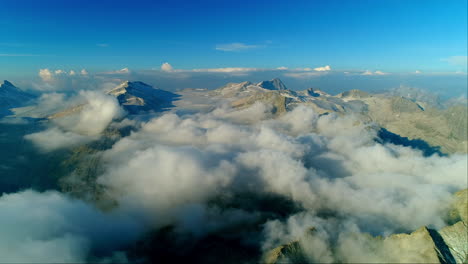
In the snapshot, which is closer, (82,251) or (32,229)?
(32,229)

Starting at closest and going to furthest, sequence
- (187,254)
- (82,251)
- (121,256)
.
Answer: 1. (82,251)
2. (121,256)
3. (187,254)

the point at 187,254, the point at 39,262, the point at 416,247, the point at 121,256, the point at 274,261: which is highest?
the point at 39,262

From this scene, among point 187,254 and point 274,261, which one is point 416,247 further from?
point 187,254

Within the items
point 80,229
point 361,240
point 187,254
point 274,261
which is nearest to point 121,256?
point 80,229

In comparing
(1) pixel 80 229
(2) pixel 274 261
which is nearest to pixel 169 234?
(1) pixel 80 229

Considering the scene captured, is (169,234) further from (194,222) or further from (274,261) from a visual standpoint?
(274,261)

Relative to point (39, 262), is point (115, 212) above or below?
below

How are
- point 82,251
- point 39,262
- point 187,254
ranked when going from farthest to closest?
point 187,254, point 82,251, point 39,262

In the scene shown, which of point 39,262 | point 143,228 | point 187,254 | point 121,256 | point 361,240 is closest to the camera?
point 39,262

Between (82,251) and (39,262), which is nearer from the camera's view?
(39,262)
